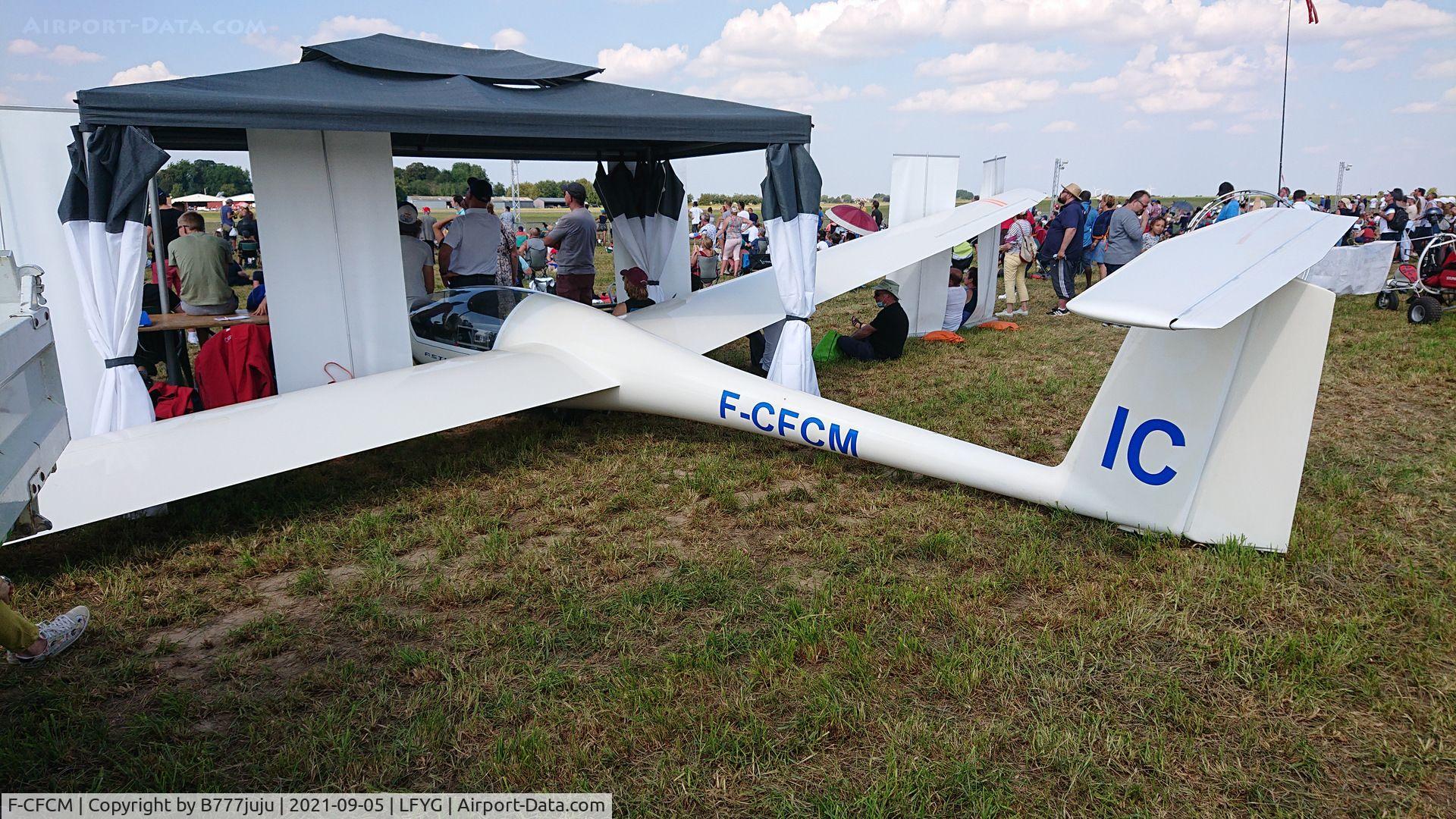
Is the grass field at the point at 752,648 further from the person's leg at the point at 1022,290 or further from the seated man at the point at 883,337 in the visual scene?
the person's leg at the point at 1022,290

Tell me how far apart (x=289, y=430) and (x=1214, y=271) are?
4403 millimetres

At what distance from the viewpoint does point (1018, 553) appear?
388 cm

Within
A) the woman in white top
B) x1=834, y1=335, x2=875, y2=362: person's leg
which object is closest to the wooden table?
x1=834, y1=335, x2=875, y2=362: person's leg

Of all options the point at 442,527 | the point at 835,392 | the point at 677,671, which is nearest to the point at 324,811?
the point at 677,671

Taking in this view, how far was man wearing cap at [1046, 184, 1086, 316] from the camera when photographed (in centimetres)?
1130

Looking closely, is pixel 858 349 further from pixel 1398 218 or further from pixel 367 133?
pixel 1398 218

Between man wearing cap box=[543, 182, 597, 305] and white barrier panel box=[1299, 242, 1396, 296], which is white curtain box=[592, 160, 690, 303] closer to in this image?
man wearing cap box=[543, 182, 597, 305]

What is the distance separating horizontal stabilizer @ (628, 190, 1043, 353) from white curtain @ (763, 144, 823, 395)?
375 mm

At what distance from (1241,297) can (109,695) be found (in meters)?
4.03

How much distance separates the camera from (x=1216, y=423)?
3330 millimetres

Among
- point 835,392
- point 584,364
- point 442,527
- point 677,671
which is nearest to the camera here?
point 677,671

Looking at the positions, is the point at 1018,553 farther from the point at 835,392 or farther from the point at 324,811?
the point at 835,392

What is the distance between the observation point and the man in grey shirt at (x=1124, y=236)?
1079cm

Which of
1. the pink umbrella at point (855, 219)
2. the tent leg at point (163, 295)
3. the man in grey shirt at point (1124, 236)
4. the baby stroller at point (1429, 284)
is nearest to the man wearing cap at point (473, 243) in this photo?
the tent leg at point (163, 295)
